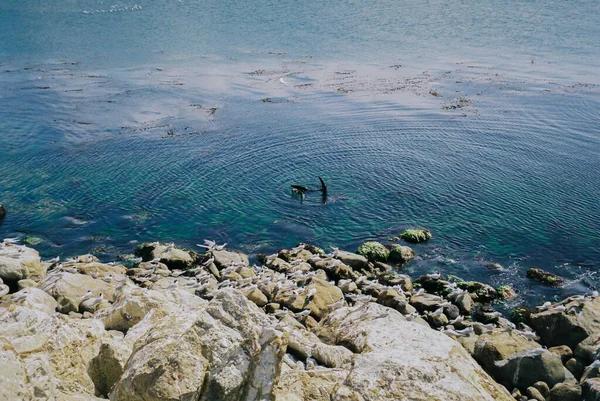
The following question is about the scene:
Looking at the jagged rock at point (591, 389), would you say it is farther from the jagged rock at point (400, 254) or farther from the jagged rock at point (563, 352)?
the jagged rock at point (400, 254)

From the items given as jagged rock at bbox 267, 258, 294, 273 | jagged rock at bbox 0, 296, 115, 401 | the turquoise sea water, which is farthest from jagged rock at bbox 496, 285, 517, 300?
jagged rock at bbox 0, 296, 115, 401

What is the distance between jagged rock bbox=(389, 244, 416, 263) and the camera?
30719 millimetres

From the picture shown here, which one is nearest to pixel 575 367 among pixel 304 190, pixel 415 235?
pixel 415 235

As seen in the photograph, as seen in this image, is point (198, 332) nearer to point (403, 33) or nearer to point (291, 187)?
point (291, 187)

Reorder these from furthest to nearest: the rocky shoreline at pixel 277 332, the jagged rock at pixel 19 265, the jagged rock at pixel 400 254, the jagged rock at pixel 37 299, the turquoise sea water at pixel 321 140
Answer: the turquoise sea water at pixel 321 140 → the jagged rock at pixel 400 254 → the jagged rock at pixel 19 265 → the jagged rock at pixel 37 299 → the rocky shoreline at pixel 277 332

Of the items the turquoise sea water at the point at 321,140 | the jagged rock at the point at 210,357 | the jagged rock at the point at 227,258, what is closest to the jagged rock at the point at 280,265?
the jagged rock at the point at 227,258

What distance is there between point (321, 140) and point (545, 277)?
2544cm

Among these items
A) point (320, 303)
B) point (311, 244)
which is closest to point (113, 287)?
point (320, 303)

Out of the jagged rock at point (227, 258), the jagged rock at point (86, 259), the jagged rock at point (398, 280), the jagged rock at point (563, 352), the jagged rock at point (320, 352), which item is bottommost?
the jagged rock at point (86, 259)

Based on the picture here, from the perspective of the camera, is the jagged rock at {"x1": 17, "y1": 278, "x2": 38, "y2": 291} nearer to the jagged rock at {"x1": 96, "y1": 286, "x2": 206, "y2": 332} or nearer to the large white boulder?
the jagged rock at {"x1": 96, "y1": 286, "x2": 206, "y2": 332}

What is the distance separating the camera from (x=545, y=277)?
28.6 meters

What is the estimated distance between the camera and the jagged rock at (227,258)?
2960 centimetres

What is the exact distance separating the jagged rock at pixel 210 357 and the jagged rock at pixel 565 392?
1113 cm

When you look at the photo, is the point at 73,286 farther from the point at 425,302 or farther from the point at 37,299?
the point at 425,302
